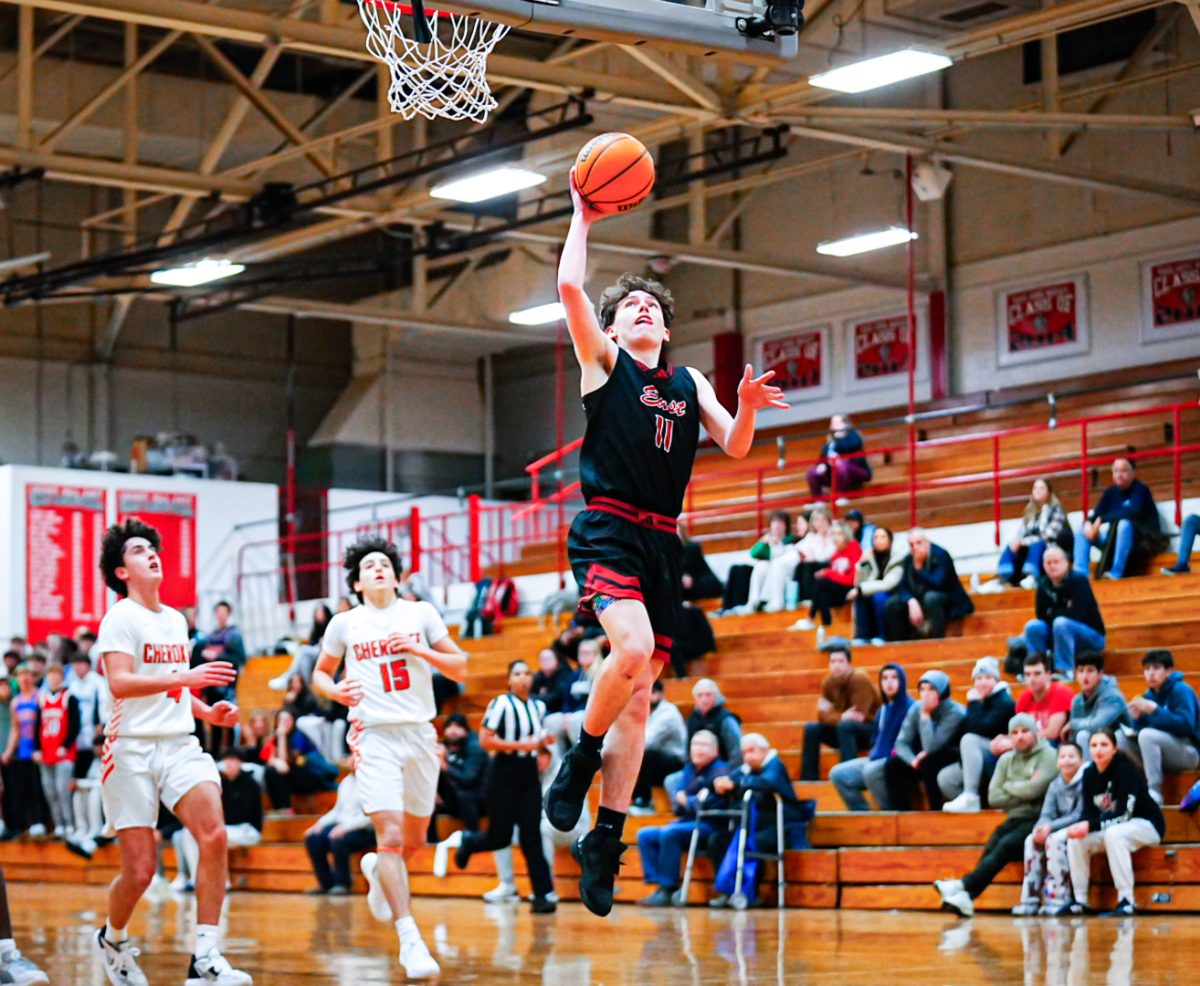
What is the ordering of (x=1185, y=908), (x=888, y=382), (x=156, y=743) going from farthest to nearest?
(x=888, y=382), (x=1185, y=908), (x=156, y=743)

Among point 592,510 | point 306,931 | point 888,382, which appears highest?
point 888,382

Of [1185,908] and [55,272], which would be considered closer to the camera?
[1185,908]

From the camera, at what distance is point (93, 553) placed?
24.8 metres

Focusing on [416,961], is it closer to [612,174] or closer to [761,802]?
[612,174]

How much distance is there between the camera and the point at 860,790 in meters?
14.1

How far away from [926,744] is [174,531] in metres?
14.4

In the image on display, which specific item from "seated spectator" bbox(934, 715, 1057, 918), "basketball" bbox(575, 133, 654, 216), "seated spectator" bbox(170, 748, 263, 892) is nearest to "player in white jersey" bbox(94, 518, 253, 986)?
"basketball" bbox(575, 133, 654, 216)

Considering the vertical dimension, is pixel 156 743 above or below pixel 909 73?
below

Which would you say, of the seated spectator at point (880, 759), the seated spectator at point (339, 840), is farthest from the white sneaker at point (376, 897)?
the seated spectator at point (339, 840)

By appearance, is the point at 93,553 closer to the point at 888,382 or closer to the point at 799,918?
the point at 888,382

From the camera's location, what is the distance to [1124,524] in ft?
52.2

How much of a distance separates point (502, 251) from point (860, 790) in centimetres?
1403

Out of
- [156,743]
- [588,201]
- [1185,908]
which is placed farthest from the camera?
[1185,908]

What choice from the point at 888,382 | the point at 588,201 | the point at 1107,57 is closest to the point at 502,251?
A: the point at 888,382
